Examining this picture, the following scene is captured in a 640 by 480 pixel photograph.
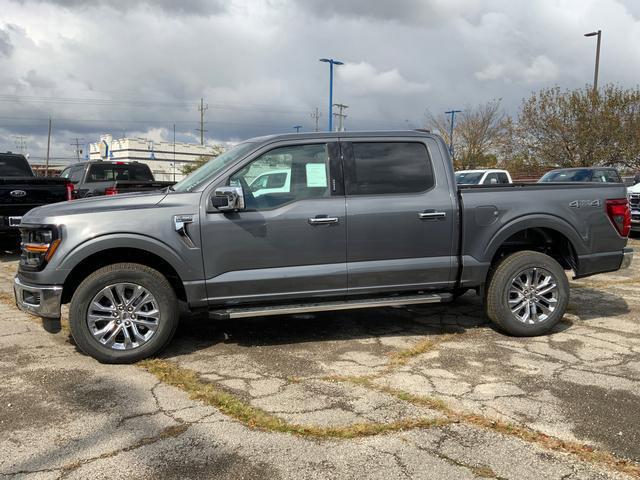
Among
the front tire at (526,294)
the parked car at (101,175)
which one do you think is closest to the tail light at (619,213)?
the front tire at (526,294)

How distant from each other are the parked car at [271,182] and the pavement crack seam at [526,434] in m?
1.81

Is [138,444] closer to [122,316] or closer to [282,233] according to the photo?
[122,316]

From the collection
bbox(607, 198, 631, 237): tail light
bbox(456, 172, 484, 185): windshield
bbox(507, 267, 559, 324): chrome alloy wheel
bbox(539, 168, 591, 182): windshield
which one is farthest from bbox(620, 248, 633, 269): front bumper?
bbox(456, 172, 484, 185): windshield

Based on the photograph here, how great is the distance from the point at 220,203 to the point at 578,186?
3.43 metres

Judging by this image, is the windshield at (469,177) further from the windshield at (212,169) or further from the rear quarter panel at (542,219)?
the windshield at (212,169)

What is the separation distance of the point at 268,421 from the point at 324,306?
1458 millimetres

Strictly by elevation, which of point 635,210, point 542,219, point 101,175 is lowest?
point 635,210

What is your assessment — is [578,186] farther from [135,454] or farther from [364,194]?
[135,454]

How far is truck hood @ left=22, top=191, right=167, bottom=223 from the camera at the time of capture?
4.36 meters

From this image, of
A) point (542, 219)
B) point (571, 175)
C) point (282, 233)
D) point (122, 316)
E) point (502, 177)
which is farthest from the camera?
point (502, 177)

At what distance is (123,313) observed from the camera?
4410mm

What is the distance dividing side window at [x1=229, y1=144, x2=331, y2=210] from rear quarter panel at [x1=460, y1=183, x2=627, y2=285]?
133 centimetres

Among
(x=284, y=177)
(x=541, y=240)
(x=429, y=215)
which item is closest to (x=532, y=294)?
(x=541, y=240)

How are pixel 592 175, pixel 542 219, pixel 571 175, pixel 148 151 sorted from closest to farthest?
pixel 542 219
pixel 592 175
pixel 571 175
pixel 148 151
